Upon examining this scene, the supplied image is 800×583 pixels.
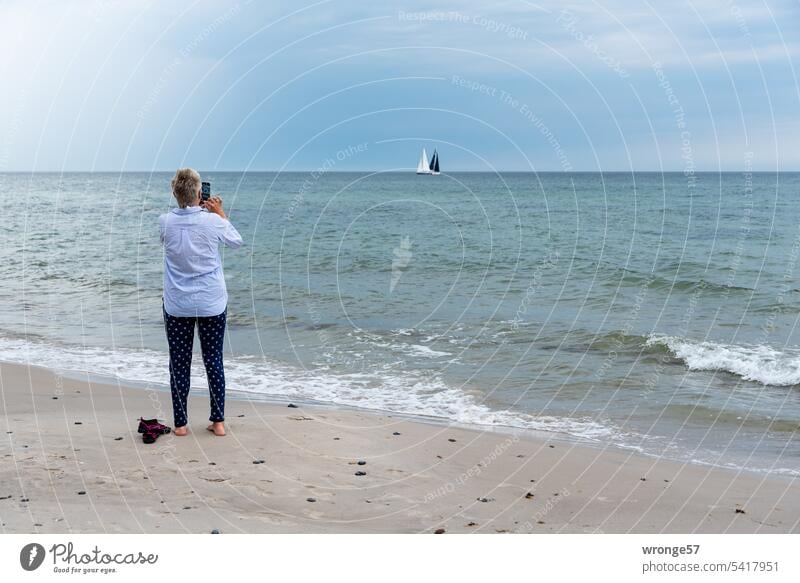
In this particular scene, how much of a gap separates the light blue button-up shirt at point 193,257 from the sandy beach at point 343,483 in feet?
4.38

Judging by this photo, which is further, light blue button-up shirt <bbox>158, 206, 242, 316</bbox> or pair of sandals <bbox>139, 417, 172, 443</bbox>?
pair of sandals <bbox>139, 417, 172, 443</bbox>

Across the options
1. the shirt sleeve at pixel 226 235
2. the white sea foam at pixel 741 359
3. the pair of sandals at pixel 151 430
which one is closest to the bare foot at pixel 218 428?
the pair of sandals at pixel 151 430

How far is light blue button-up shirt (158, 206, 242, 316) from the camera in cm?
723

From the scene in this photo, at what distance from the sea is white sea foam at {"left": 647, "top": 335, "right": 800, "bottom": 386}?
44 millimetres

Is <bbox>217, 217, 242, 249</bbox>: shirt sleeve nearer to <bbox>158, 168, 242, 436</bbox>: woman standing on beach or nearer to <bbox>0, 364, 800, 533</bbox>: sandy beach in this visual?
<bbox>158, 168, 242, 436</bbox>: woman standing on beach

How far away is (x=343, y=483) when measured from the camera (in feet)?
22.4

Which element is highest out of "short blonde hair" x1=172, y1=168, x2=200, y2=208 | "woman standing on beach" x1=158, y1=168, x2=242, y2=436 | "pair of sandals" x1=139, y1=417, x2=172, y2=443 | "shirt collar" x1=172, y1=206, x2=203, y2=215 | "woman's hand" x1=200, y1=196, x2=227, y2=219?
"short blonde hair" x1=172, y1=168, x2=200, y2=208

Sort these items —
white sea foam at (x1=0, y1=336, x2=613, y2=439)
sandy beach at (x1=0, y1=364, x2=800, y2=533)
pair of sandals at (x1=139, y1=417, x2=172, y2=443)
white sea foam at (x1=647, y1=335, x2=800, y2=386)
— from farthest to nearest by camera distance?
white sea foam at (x1=647, y1=335, x2=800, y2=386) → white sea foam at (x1=0, y1=336, x2=613, y2=439) → pair of sandals at (x1=139, y1=417, x2=172, y2=443) → sandy beach at (x1=0, y1=364, x2=800, y2=533)

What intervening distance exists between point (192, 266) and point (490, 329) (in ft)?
29.9

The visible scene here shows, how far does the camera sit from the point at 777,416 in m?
10.2

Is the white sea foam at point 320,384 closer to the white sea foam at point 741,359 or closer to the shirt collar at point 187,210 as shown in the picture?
the white sea foam at point 741,359

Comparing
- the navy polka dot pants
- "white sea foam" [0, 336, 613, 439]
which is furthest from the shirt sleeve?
"white sea foam" [0, 336, 613, 439]

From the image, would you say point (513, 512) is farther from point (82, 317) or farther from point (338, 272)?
point (338, 272)
